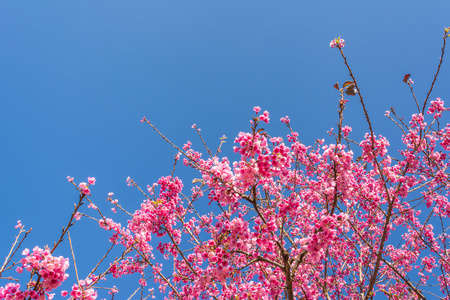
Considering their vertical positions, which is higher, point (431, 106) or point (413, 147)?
point (431, 106)

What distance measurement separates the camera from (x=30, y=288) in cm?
213

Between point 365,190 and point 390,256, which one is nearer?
point 365,190

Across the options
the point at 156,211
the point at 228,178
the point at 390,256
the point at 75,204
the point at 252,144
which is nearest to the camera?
the point at 75,204

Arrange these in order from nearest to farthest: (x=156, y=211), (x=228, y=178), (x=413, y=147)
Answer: (x=228, y=178), (x=156, y=211), (x=413, y=147)

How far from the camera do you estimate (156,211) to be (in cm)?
467

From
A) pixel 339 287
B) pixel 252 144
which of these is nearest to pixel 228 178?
pixel 252 144

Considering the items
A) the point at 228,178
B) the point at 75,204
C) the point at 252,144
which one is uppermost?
the point at 252,144

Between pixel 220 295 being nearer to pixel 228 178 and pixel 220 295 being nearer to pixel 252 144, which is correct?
pixel 228 178

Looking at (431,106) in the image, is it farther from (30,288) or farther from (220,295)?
(30,288)

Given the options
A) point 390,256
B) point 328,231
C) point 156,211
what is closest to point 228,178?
point 328,231

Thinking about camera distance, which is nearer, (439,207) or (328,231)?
(328,231)

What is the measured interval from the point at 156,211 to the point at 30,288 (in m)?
2.57

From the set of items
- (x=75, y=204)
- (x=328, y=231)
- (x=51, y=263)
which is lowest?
(x=51, y=263)

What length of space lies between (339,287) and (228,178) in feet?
21.6
